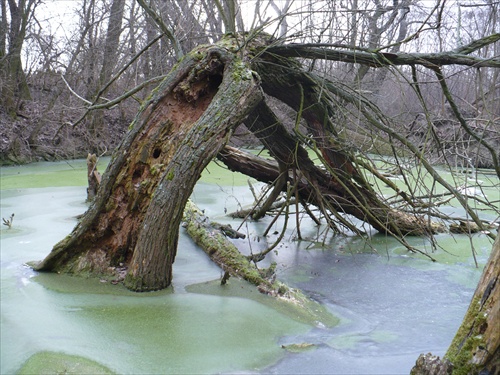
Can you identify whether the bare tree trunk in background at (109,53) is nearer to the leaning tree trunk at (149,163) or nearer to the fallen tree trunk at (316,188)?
the fallen tree trunk at (316,188)

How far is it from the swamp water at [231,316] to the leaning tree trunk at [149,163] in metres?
0.19

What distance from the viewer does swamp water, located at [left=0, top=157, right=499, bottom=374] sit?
138 inches

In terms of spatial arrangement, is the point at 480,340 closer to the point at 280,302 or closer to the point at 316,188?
the point at 280,302

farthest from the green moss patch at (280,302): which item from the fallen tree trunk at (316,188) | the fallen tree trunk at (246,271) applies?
the fallen tree trunk at (316,188)

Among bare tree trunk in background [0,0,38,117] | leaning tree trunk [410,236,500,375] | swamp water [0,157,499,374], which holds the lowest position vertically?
swamp water [0,157,499,374]

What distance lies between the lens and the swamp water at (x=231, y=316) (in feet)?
11.5

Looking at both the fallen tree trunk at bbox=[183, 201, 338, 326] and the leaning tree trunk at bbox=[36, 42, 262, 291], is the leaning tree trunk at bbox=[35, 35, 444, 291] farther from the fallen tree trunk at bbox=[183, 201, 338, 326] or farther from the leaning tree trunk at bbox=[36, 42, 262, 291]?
the fallen tree trunk at bbox=[183, 201, 338, 326]

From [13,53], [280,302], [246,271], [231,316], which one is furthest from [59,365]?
[13,53]

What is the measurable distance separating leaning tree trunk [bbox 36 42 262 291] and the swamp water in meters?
0.19

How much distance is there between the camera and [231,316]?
4242 mm

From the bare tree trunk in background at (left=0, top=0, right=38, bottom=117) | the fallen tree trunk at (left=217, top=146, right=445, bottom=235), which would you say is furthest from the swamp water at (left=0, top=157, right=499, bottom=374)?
Answer: the bare tree trunk in background at (left=0, top=0, right=38, bottom=117)

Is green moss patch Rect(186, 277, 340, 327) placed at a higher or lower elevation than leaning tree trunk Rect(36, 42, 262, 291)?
lower

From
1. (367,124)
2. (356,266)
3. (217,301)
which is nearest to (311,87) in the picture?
(367,124)

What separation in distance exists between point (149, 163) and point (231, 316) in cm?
150
